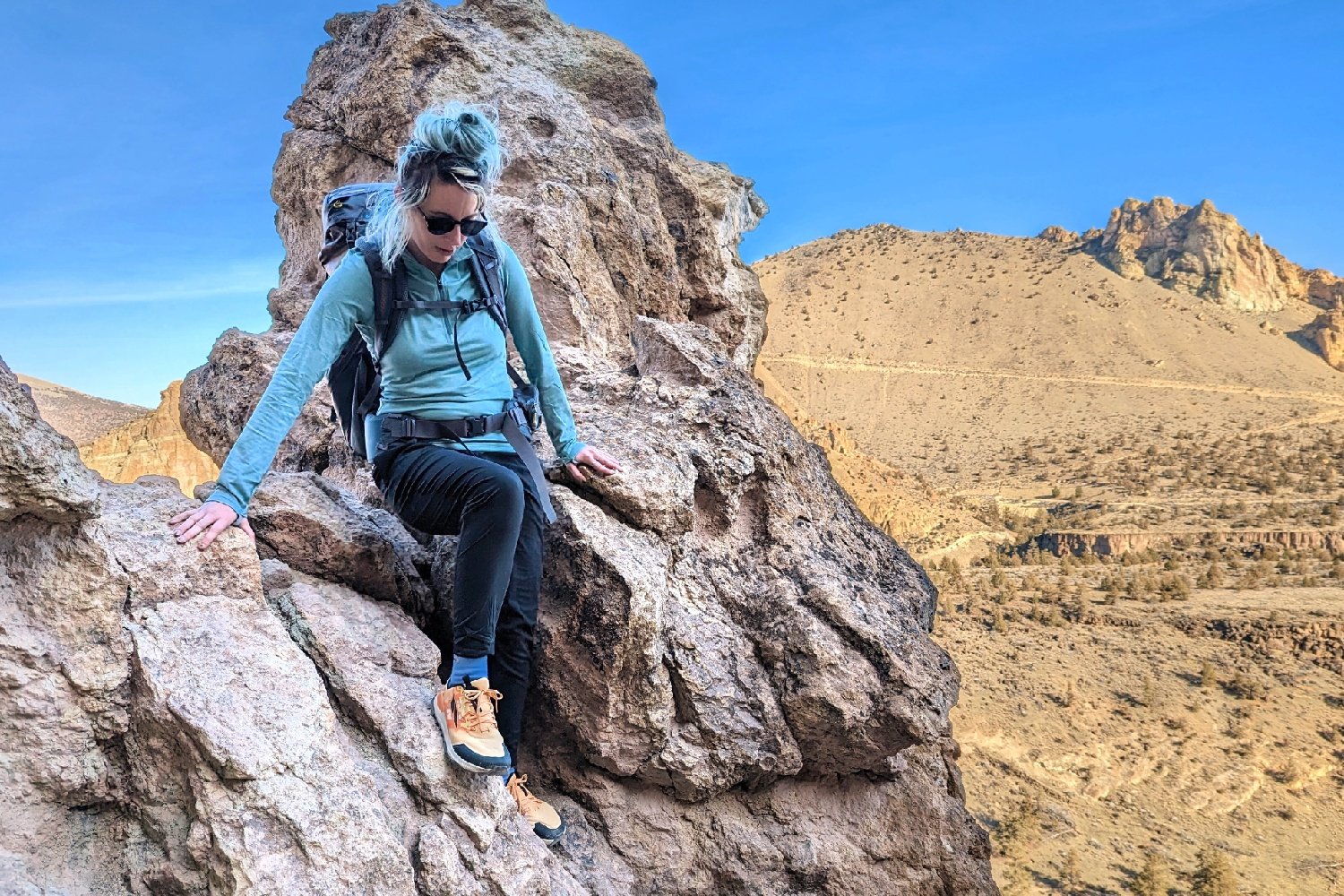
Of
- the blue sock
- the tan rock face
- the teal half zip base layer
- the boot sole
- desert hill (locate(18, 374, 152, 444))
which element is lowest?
the boot sole

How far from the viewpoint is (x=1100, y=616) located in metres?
15.7

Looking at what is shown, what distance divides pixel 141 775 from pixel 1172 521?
26184 millimetres

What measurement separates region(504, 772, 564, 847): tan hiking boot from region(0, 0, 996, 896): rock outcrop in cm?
15

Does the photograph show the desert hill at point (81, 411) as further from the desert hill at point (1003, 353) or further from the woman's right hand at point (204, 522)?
the desert hill at point (1003, 353)

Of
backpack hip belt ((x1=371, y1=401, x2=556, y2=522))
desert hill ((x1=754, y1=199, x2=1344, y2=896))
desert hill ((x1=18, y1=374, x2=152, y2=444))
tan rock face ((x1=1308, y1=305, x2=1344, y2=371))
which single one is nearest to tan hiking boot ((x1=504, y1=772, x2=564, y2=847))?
backpack hip belt ((x1=371, y1=401, x2=556, y2=522))

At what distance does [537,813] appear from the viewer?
10.5 feet

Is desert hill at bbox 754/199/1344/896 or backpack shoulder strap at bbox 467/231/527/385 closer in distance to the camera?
backpack shoulder strap at bbox 467/231/527/385

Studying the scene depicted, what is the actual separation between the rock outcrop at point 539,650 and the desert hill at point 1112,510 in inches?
222

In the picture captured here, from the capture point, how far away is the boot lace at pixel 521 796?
316cm

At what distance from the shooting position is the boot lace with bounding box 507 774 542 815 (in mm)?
3164

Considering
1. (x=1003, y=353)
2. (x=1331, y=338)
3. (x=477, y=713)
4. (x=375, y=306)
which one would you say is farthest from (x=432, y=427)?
(x=1331, y=338)

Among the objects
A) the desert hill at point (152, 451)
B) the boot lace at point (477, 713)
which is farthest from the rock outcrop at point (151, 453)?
the boot lace at point (477, 713)

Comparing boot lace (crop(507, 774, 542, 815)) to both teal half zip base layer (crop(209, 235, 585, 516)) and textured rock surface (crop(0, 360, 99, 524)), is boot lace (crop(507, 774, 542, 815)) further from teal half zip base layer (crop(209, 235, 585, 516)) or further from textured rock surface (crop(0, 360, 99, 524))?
textured rock surface (crop(0, 360, 99, 524))

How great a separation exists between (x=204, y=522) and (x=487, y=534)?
30.8 inches
